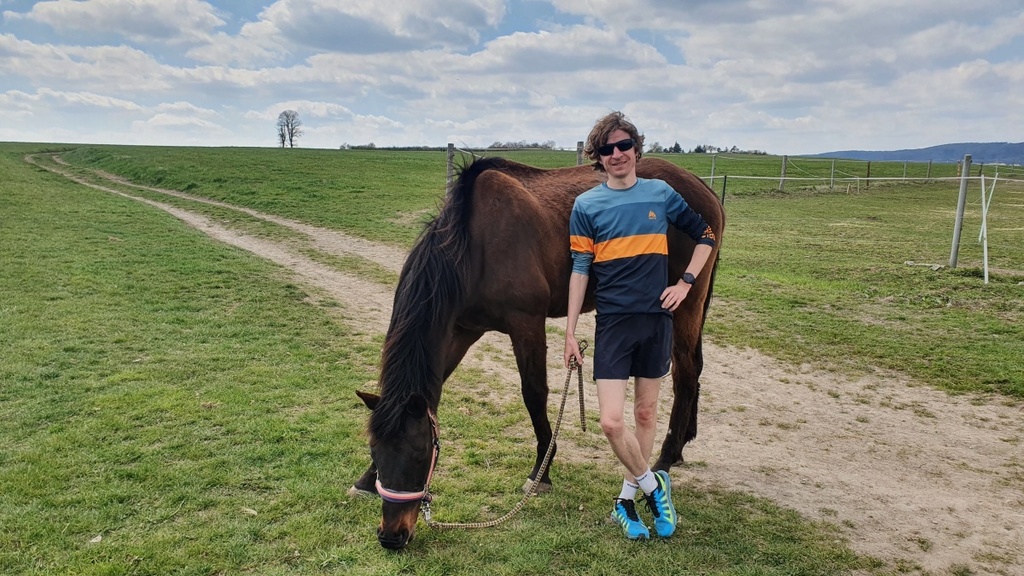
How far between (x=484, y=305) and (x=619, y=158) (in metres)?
1.23

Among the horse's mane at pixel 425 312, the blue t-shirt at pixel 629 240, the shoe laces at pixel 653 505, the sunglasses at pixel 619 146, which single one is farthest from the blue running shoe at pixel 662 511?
the sunglasses at pixel 619 146

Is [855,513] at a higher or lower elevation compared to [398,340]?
lower

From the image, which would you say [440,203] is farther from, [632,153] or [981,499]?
[981,499]

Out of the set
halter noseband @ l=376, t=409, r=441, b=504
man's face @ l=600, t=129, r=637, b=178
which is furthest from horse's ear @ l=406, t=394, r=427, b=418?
man's face @ l=600, t=129, r=637, b=178

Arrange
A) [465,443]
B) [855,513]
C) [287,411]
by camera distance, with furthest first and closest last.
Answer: [287,411]
[465,443]
[855,513]

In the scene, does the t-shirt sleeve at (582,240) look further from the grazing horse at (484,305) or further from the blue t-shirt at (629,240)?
the grazing horse at (484,305)

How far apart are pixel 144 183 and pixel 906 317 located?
32198 mm

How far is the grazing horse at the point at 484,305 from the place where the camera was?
114 inches

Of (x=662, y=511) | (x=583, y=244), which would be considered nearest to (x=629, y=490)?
(x=662, y=511)

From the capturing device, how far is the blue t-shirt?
117 inches

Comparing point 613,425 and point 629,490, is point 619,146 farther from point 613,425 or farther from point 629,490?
point 629,490

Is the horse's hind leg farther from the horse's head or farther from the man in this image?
the horse's head

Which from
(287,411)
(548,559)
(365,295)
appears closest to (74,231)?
(365,295)

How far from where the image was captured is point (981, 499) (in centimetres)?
364
